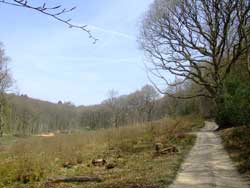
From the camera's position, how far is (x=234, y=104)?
17906mm

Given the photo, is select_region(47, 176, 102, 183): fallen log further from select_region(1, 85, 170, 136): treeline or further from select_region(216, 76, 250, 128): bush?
select_region(1, 85, 170, 136): treeline

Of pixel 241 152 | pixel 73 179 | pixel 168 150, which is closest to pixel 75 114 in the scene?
pixel 168 150

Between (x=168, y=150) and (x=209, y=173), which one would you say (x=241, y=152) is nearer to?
(x=168, y=150)

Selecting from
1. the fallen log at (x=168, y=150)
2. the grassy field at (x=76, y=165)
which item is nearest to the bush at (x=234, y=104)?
the grassy field at (x=76, y=165)

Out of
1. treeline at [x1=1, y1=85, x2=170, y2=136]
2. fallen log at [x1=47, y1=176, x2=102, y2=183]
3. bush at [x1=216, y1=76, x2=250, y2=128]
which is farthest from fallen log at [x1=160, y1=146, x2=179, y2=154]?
treeline at [x1=1, y1=85, x2=170, y2=136]

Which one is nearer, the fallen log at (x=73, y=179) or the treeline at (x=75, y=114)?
the fallen log at (x=73, y=179)

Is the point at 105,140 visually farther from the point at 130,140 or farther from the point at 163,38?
the point at 163,38

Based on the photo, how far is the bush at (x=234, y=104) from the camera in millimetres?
14953

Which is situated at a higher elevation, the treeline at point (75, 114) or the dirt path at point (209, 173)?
A: the treeline at point (75, 114)

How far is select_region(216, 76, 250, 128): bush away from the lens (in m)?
15.0

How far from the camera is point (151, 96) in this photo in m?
79.9

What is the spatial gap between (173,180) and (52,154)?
21.4 ft

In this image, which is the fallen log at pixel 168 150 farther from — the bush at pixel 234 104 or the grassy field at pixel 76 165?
the bush at pixel 234 104

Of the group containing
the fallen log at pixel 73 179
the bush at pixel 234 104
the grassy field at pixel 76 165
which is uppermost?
the bush at pixel 234 104
